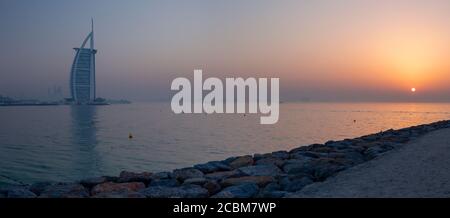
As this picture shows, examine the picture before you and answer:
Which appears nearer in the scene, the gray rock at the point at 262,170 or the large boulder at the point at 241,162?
the gray rock at the point at 262,170

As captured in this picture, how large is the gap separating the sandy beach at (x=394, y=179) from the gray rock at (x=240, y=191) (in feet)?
2.37

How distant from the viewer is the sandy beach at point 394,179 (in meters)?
5.97

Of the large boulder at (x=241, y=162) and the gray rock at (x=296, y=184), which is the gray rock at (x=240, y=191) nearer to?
the gray rock at (x=296, y=184)

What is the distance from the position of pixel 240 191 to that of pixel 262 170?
2120 millimetres

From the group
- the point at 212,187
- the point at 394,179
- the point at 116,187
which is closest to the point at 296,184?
the point at 212,187

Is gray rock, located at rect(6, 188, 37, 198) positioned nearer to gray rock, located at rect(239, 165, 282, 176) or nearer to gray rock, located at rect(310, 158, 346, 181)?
gray rock, located at rect(239, 165, 282, 176)

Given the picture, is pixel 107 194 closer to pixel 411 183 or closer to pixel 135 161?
pixel 411 183

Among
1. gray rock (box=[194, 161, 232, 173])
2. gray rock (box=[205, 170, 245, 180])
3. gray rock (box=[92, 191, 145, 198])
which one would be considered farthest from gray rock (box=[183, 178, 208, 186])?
gray rock (box=[194, 161, 232, 173])

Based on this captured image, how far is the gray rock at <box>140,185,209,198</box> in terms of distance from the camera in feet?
20.3

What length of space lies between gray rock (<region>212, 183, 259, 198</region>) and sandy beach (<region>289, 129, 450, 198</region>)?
72cm

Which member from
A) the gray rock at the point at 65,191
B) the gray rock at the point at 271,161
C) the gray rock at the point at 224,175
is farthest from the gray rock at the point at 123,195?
the gray rock at the point at 271,161
